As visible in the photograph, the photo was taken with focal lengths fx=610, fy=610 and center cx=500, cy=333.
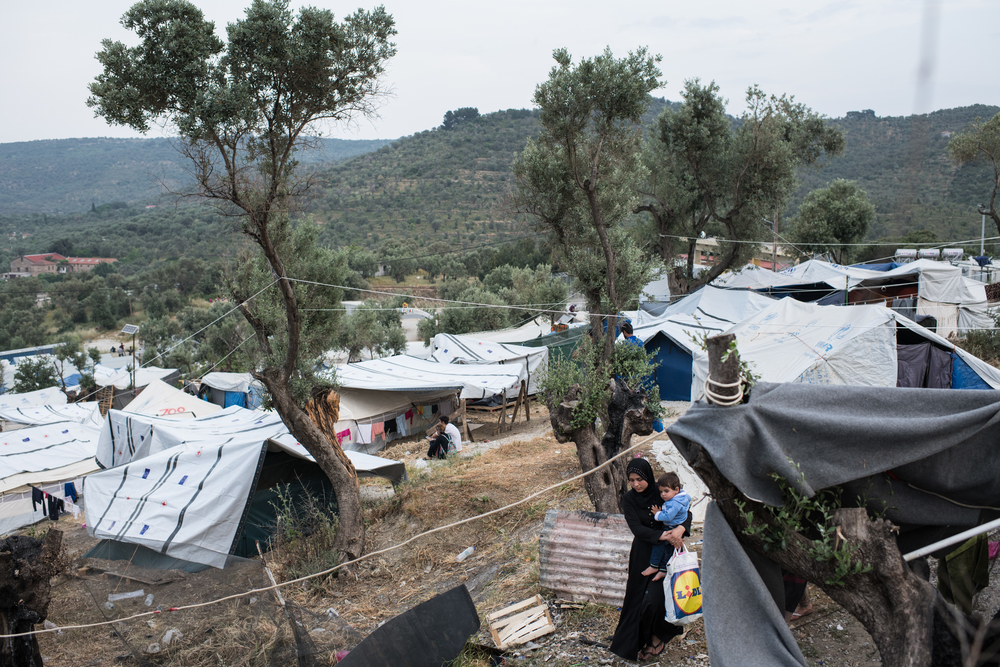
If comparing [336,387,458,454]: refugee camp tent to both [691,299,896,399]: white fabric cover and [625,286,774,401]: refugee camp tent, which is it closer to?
[625,286,774,401]: refugee camp tent

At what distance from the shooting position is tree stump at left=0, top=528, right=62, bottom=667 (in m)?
4.81

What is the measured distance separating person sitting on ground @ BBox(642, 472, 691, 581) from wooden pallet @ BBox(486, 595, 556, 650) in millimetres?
1051

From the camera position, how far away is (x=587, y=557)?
16.8 ft

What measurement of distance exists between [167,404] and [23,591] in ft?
45.1

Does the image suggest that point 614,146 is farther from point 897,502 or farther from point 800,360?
point 897,502

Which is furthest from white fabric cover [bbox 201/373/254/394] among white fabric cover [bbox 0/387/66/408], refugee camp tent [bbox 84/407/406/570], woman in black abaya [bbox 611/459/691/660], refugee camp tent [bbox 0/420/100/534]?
woman in black abaya [bbox 611/459/691/660]

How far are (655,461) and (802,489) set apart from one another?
5822 mm

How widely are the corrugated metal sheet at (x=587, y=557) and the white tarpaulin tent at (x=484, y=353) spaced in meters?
12.2

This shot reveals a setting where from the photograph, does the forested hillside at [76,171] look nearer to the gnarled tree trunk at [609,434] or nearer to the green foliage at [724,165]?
the green foliage at [724,165]

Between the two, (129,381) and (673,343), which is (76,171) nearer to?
(129,381)

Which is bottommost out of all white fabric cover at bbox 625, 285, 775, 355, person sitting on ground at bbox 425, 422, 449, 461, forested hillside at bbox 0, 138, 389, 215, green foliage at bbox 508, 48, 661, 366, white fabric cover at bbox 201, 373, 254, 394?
white fabric cover at bbox 201, 373, 254, 394

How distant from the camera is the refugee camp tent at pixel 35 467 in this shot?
494 inches

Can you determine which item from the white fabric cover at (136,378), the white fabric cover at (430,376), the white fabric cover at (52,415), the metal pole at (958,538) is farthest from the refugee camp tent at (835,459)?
the white fabric cover at (136,378)

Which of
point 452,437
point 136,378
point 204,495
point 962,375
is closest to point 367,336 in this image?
point 136,378
